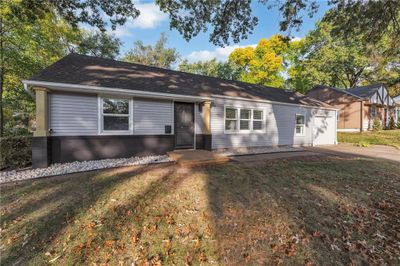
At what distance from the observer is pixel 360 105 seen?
19.7 meters

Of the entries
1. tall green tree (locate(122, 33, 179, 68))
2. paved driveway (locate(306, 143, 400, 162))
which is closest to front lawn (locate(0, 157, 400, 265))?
paved driveway (locate(306, 143, 400, 162))

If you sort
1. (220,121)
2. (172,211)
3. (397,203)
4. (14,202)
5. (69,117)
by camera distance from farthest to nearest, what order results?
1. (220,121)
2. (69,117)
3. (397,203)
4. (14,202)
5. (172,211)

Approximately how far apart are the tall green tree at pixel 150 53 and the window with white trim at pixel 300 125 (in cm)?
2195

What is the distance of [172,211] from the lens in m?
3.57

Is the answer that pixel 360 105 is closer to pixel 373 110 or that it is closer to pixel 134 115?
pixel 373 110

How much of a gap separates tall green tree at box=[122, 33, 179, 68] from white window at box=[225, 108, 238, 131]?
21.7 m

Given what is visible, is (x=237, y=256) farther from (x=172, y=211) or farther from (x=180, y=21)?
(x=180, y=21)

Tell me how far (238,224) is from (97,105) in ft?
20.6

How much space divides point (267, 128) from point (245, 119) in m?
1.66

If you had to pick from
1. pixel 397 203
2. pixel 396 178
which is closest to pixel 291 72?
pixel 396 178

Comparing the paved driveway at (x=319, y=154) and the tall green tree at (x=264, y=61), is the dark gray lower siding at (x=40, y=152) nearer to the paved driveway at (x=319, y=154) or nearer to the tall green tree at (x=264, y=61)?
the paved driveway at (x=319, y=154)

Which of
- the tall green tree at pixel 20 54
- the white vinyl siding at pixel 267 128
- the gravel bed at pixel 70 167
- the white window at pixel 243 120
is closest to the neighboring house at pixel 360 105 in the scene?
the white vinyl siding at pixel 267 128

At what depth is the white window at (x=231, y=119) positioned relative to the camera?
9984 mm

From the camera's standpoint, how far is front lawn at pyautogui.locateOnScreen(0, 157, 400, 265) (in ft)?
8.93
